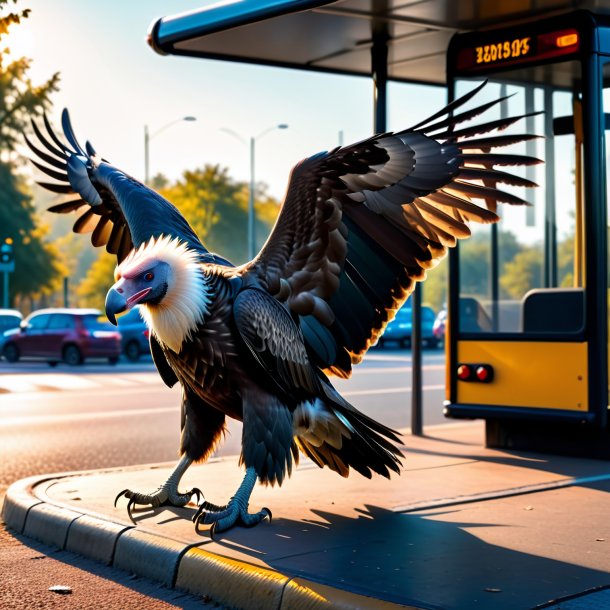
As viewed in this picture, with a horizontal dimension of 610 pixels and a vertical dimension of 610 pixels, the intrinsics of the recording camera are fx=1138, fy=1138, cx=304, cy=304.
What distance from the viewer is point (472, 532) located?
5.71m

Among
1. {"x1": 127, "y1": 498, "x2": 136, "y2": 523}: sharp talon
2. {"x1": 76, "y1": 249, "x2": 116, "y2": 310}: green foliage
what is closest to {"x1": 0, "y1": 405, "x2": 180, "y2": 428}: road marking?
{"x1": 127, "y1": 498, "x2": 136, "y2": 523}: sharp talon

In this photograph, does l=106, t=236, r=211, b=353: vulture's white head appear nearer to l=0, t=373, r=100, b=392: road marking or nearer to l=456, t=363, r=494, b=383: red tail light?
l=456, t=363, r=494, b=383: red tail light

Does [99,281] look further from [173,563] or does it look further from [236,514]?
[173,563]

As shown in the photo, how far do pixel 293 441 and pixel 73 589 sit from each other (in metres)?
1.35

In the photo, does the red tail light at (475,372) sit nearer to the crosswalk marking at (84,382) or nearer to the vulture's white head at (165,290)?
the vulture's white head at (165,290)

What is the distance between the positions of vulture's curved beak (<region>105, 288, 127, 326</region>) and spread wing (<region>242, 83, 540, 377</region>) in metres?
0.78

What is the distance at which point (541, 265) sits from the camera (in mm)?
8789

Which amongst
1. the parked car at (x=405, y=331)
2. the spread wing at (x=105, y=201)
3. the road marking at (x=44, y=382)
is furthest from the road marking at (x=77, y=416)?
the parked car at (x=405, y=331)

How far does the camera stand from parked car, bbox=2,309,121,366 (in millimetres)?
25828

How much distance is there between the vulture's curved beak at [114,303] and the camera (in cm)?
537

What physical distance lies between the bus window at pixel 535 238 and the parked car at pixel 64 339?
1780 cm

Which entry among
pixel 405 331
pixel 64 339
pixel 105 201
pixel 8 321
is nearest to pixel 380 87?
pixel 105 201

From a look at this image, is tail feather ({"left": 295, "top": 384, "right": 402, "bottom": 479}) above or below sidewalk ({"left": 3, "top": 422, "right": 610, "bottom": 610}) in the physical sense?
above

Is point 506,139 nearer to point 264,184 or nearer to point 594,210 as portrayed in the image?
point 594,210
